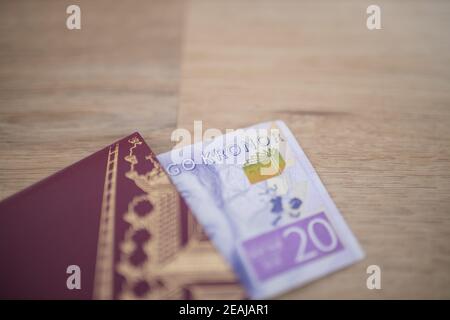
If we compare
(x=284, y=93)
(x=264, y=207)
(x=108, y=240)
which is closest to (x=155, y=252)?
(x=108, y=240)

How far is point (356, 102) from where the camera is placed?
709 millimetres

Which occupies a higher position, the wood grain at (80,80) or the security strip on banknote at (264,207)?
the wood grain at (80,80)

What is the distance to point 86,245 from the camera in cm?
51

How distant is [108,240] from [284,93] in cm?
48

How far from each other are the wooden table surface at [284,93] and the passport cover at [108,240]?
0.26ft

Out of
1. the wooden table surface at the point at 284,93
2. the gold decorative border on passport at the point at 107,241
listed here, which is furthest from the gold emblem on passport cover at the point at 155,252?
the wooden table surface at the point at 284,93

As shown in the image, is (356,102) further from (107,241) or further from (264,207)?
(107,241)

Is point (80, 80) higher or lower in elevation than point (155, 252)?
higher

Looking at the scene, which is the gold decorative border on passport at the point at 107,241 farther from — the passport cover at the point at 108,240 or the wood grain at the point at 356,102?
the wood grain at the point at 356,102

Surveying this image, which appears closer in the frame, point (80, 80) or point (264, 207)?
point (264, 207)

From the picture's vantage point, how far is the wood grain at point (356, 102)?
0.53 m

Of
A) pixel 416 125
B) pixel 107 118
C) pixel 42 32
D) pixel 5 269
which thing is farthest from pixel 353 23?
pixel 5 269

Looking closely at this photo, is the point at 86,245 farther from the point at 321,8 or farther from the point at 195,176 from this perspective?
the point at 321,8

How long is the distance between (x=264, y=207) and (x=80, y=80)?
0.52 m
